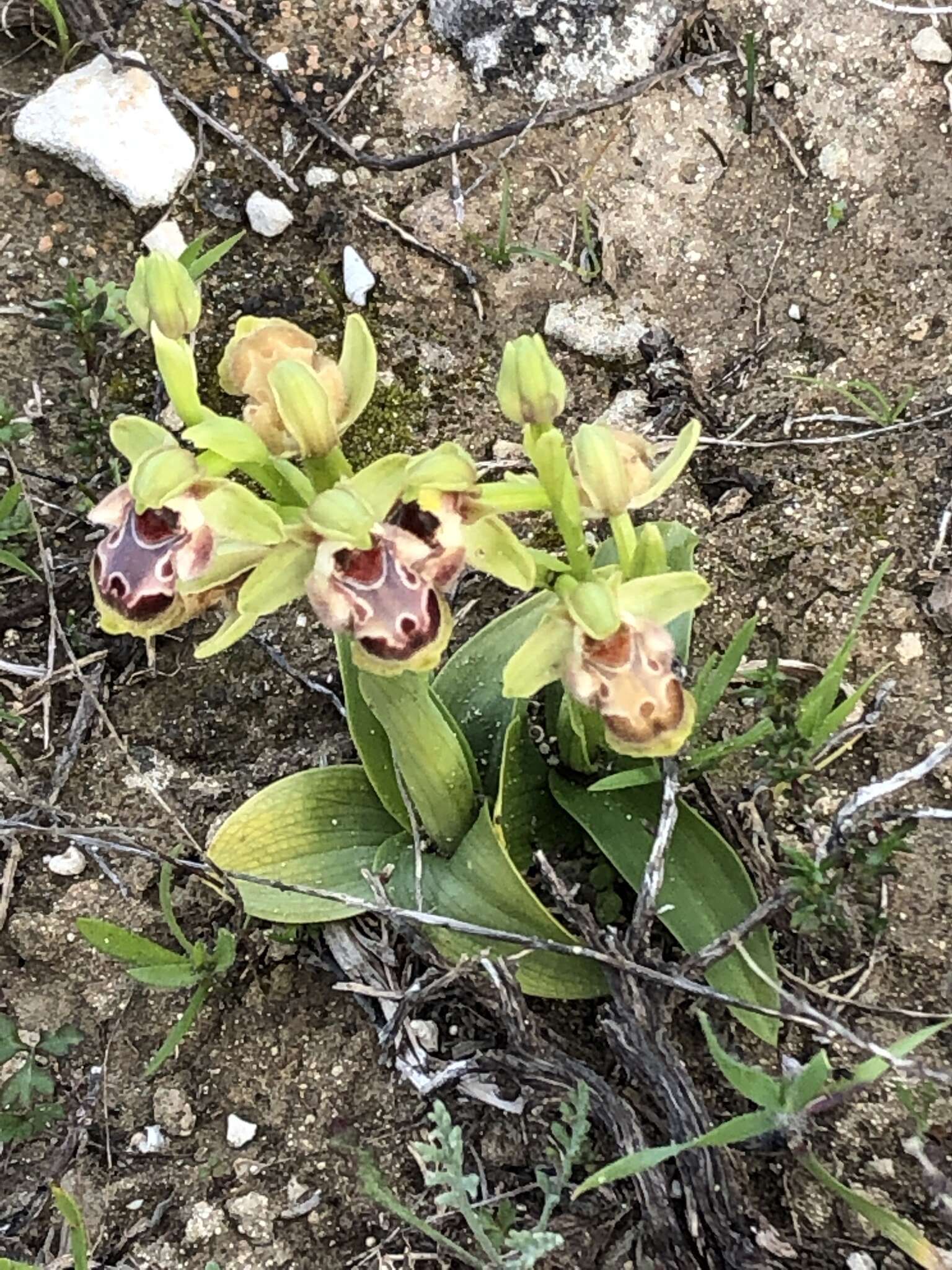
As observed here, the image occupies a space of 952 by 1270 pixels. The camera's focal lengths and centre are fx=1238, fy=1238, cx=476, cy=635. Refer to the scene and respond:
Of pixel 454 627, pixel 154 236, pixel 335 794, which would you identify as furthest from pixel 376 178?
pixel 335 794

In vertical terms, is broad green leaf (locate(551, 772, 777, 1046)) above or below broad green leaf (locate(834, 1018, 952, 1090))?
below

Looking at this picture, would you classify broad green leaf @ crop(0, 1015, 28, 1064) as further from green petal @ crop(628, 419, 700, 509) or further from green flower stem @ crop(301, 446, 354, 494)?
green petal @ crop(628, 419, 700, 509)

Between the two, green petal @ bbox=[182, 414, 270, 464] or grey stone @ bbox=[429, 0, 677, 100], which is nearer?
green petal @ bbox=[182, 414, 270, 464]

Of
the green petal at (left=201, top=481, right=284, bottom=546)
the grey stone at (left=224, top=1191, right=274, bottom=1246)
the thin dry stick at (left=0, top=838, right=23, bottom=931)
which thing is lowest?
the grey stone at (left=224, top=1191, right=274, bottom=1246)

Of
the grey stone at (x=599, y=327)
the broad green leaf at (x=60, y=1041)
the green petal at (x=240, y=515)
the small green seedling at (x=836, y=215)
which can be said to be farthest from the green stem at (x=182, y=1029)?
the small green seedling at (x=836, y=215)

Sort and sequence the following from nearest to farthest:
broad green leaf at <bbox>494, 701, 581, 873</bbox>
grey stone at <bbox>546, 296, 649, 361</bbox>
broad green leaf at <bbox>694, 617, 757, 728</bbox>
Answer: broad green leaf at <bbox>694, 617, 757, 728</bbox> → broad green leaf at <bbox>494, 701, 581, 873</bbox> → grey stone at <bbox>546, 296, 649, 361</bbox>

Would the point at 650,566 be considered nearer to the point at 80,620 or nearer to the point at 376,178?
the point at 80,620

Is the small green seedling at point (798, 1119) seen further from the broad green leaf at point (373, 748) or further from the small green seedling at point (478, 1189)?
the broad green leaf at point (373, 748)

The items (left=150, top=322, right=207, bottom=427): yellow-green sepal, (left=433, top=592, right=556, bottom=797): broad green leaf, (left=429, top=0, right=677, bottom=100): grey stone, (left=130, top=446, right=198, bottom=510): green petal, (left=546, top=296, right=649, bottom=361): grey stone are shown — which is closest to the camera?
(left=130, top=446, right=198, bottom=510): green petal

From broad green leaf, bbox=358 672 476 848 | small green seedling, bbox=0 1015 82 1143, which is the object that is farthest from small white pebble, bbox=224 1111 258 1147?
broad green leaf, bbox=358 672 476 848
